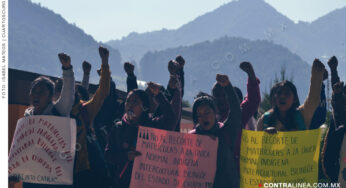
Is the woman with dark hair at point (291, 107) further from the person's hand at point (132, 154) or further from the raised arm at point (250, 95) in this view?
the person's hand at point (132, 154)

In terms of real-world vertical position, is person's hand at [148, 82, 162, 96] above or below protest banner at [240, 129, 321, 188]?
above

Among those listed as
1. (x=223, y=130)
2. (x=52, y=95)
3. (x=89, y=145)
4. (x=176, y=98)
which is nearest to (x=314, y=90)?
(x=223, y=130)

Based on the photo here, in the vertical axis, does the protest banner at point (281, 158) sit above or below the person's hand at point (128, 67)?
below

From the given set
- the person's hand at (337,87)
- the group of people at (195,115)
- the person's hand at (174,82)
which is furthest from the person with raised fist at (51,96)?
the person's hand at (337,87)

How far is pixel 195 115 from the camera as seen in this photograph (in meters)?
5.68

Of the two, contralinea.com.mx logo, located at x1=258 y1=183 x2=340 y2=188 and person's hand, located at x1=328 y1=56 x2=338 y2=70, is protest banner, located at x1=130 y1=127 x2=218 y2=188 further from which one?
person's hand, located at x1=328 y1=56 x2=338 y2=70

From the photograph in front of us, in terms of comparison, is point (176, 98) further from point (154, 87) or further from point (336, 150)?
point (336, 150)

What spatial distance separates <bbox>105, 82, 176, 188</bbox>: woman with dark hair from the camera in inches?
231

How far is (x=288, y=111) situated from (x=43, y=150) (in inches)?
105

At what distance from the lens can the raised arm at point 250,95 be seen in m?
5.62

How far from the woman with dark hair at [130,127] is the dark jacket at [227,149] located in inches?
16.9

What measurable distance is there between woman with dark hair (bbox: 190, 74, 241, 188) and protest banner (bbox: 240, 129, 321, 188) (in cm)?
18

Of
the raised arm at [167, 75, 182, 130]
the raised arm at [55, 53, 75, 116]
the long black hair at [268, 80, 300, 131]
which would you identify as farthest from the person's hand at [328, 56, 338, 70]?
the raised arm at [55, 53, 75, 116]

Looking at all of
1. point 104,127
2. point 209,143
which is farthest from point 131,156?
point 104,127
